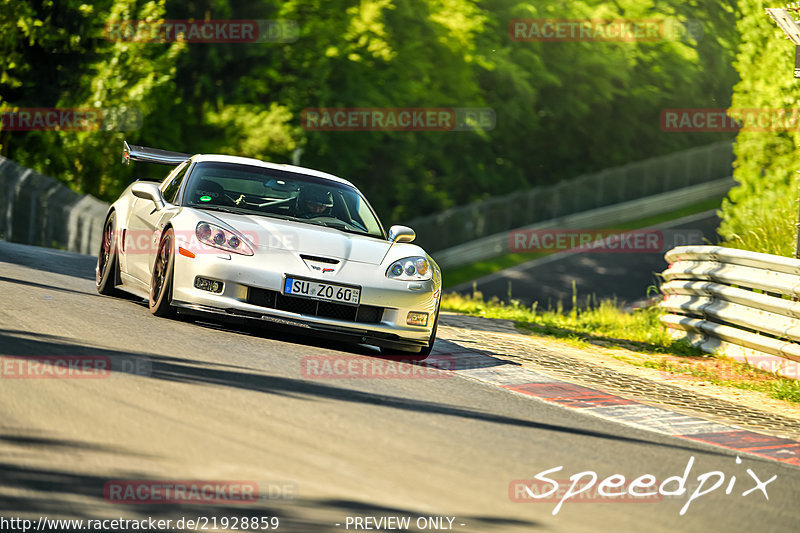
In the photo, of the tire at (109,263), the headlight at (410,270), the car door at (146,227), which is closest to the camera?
the headlight at (410,270)

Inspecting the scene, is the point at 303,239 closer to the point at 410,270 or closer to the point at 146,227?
the point at 410,270

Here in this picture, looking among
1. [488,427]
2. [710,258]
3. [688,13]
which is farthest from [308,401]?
[688,13]

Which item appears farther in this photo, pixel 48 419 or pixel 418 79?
pixel 418 79

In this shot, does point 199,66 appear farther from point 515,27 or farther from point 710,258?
point 710,258

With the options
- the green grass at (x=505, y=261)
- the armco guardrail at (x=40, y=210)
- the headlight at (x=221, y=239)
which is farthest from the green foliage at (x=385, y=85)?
the headlight at (x=221, y=239)

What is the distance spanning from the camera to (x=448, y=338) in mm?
10773

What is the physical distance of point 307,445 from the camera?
17.9 ft

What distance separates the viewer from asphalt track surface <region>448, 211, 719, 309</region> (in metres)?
34.5

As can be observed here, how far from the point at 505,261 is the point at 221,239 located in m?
34.7

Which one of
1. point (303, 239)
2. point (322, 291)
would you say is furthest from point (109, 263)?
point (322, 291)

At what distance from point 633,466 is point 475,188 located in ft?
146

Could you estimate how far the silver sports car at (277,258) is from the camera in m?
8.27

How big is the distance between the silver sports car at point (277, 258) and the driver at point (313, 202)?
0.01 meters

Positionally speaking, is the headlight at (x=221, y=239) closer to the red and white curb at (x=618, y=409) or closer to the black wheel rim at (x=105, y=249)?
the red and white curb at (x=618, y=409)
